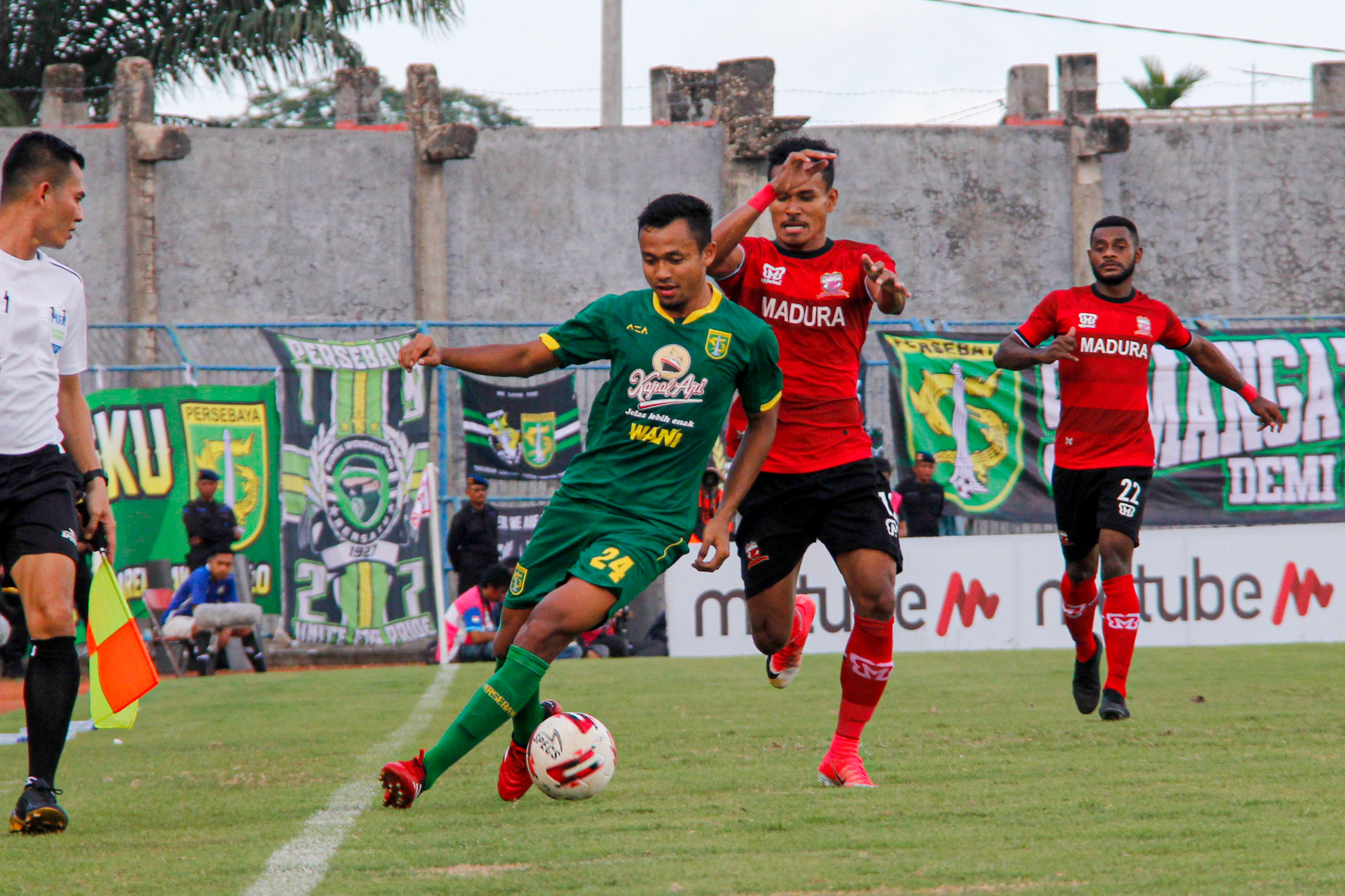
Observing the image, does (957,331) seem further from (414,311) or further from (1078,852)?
(1078,852)

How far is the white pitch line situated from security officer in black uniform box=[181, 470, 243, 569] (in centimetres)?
828

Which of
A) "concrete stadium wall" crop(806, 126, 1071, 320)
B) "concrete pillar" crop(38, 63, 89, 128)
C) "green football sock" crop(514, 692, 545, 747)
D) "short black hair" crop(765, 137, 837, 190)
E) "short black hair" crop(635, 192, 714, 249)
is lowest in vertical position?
"green football sock" crop(514, 692, 545, 747)

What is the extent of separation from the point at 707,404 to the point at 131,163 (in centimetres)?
1647

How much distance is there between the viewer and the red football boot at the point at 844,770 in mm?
5770

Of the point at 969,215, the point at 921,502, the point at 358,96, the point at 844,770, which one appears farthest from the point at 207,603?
the point at 969,215

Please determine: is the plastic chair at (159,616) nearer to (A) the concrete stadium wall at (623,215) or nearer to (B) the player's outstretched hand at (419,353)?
(A) the concrete stadium wall at (623,215)

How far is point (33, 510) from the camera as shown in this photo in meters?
5.33

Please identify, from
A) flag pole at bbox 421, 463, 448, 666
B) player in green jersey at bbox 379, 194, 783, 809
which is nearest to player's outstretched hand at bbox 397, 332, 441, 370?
player in green jersey at bbox 379, 194, 783, 809

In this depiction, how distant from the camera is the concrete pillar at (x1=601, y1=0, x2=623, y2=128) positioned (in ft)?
73.7

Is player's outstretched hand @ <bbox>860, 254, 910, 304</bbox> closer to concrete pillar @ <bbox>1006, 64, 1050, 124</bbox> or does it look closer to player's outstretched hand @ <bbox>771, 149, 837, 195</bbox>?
player's outstretched hand @ <bbox>771, 149, 837, 195</bbox>

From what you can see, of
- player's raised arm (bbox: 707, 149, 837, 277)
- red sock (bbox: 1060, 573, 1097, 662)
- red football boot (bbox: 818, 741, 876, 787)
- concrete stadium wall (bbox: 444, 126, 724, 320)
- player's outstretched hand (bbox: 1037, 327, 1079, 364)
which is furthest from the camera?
concrete stadium wall (bbox: 444, 126, 724, 320)

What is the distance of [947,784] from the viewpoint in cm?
577

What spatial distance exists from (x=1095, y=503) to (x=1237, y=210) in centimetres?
1620

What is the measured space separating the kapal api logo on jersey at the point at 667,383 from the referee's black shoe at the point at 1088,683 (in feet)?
12.0
